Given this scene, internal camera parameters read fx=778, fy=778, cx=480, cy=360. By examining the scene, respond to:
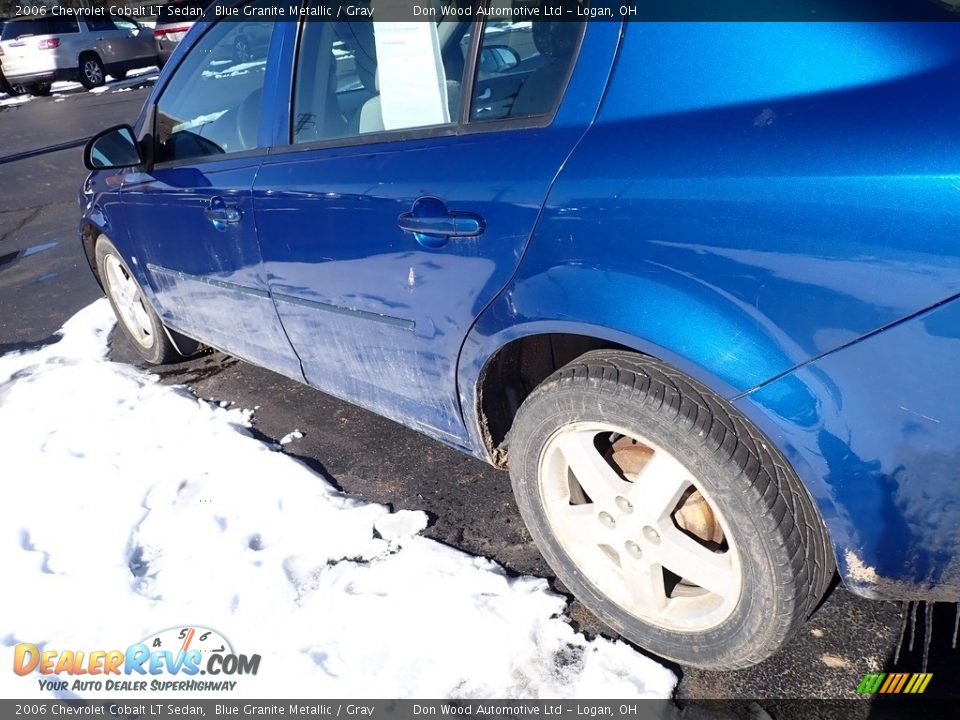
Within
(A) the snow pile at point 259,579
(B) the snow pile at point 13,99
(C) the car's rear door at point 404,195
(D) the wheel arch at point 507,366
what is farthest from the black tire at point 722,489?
(B) the snow pile at point 13,99

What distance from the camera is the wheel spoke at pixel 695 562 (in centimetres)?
177

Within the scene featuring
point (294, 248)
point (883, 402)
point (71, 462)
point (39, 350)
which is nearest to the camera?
point (883, 402)

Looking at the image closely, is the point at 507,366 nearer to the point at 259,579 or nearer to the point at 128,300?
the point at 259,579

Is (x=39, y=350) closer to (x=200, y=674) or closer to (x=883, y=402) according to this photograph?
(x=200, y=674)

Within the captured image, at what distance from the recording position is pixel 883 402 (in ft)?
4.53

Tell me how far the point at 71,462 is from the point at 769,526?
270cm

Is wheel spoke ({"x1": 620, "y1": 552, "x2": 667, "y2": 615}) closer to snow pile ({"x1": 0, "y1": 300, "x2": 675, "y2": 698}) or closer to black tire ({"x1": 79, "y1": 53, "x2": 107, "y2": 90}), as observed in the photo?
snow pile ({"x1": 0, "y1": 300, "x2": 675, "y2": 698})

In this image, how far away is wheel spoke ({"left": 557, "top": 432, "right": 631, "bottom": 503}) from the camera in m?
1.91

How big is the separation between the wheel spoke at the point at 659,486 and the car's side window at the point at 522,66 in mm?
848

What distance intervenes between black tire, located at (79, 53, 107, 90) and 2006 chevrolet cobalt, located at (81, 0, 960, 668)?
63.3ft

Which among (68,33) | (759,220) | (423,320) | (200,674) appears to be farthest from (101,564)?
(68,33)

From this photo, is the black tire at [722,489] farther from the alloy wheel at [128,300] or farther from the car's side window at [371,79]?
the alloy wheel at [128,300]

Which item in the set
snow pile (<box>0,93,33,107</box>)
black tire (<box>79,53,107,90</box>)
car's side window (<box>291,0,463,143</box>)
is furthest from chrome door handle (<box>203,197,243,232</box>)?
black tire (<box>79,53,107,90</box>)

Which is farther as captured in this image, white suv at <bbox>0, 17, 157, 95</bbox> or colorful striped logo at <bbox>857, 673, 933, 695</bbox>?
white suv at <bbox>0, 17, 157, 95</bbox>
